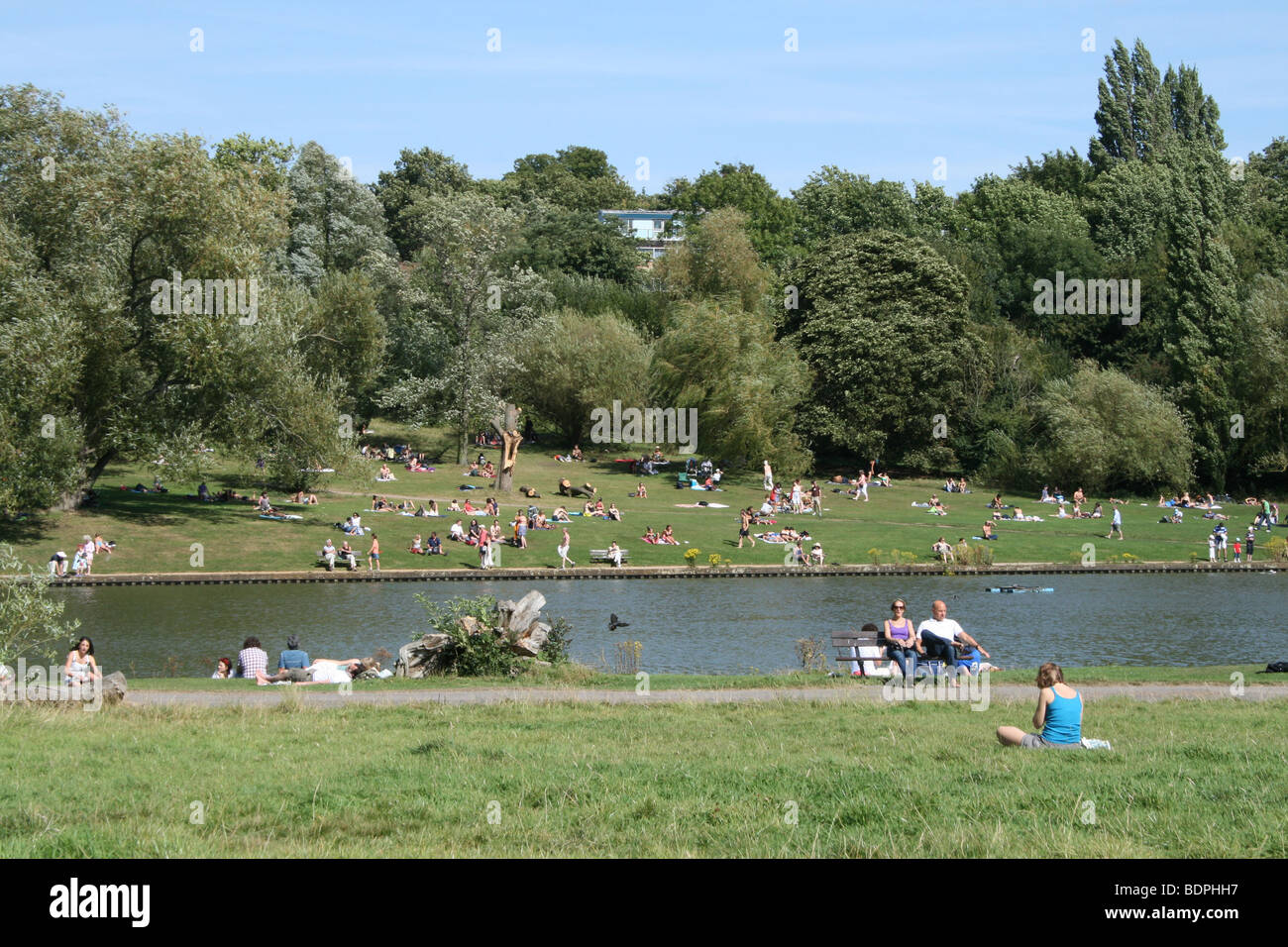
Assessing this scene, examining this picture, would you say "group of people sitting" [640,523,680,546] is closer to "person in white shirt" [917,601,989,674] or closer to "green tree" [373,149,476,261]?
"person in white shirt" [917,601,989,674]

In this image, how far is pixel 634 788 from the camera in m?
9.47

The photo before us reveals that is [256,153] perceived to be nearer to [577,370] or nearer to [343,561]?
[577,370]

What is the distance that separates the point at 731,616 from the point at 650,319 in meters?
56.7

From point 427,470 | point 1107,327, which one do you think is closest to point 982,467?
point 1107,327

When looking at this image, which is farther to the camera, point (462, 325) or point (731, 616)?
point (462, 325)

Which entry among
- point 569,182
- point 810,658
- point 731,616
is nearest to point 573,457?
point 731,616

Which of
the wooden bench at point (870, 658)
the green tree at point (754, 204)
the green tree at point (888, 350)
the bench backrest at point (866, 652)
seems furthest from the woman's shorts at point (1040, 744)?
the green tree at point (754, 204)

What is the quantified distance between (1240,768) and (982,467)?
2425 inches

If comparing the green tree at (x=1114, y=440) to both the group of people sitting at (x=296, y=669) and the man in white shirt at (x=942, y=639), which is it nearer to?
the man in white shirt at (x=942, y=639)

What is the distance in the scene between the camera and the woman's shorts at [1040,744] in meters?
11.2

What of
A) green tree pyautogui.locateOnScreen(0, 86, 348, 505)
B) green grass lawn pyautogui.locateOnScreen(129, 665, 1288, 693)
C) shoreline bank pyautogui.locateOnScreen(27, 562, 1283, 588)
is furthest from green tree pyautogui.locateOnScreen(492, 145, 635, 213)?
green grass lawn pyautogui.locateOnScreen(129, 665, 1288, 693)

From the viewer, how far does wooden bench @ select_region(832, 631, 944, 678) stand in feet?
61.9

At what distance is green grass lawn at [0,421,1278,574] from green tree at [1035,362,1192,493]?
2.97m
